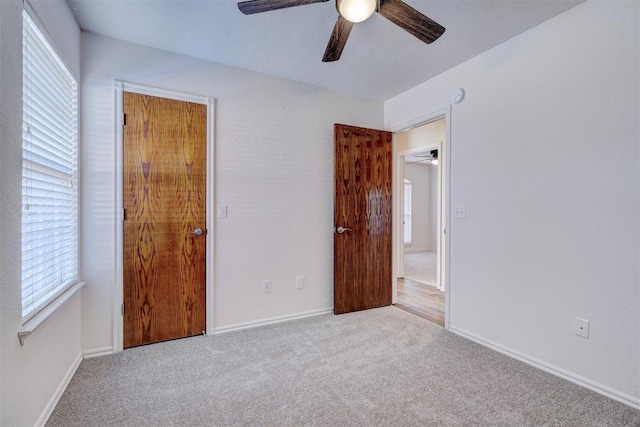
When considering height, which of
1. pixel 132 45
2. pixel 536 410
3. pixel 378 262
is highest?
pixel 132 45

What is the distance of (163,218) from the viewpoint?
251 cm

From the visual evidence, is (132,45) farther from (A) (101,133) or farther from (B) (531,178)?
(B) (531,178)

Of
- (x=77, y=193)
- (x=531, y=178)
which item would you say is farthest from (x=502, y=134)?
(x=77, y=193)

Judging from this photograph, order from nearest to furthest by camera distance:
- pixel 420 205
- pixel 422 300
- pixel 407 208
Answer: pixel 422 300 → pixel 407 208 → pixel 420 205

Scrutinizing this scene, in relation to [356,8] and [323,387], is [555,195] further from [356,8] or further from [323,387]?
[323,387]

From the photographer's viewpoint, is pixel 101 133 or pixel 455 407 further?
pixel 101 133

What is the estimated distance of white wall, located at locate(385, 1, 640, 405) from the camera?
5.86 feet

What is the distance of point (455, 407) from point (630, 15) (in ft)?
7.93

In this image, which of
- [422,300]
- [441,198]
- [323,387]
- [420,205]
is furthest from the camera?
[420,205]

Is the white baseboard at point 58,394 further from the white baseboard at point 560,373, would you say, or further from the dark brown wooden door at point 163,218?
the white baseboard at point 560,373

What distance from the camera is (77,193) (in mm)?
2178

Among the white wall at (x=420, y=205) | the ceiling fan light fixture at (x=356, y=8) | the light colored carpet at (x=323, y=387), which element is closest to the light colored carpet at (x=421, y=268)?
the white wall at (x=420, y=205)

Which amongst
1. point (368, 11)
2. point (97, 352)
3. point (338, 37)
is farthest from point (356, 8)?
point (97, 352)

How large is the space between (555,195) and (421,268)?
3.86 meters
